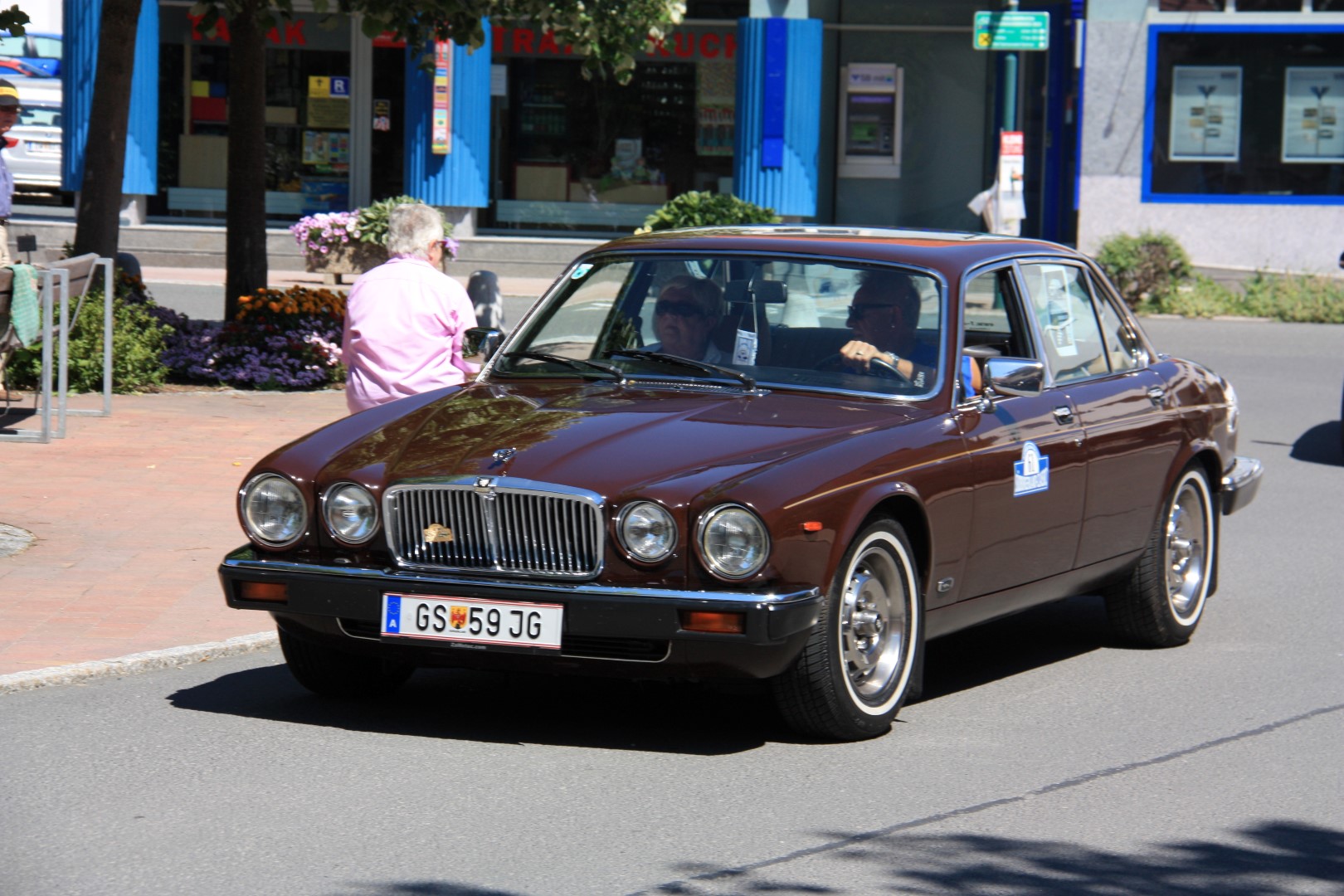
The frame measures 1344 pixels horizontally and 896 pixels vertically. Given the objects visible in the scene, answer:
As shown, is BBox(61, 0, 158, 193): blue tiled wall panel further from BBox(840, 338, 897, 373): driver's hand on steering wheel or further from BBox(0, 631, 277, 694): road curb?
BBox(840, 338, 897, 373): driver's hand on steering wheel

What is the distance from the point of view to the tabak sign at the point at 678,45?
28359mm

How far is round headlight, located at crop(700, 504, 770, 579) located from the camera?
5.38m

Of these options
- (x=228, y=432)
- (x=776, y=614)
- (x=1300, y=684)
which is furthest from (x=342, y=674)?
(x=228, y=432)

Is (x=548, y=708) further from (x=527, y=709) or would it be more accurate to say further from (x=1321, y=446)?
(x=1321, y=446)

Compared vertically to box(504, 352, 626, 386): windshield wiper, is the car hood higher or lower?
lower

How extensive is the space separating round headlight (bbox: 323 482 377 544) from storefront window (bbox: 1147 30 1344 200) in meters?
22.4

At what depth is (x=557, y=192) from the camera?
2875 cm

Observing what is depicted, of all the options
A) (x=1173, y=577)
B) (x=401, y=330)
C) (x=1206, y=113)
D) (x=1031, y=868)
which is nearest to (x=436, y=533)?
(x=1031, y=868)

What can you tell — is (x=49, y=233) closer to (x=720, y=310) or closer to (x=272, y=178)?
(x=272, y=178)

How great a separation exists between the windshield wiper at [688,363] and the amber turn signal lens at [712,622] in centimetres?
125

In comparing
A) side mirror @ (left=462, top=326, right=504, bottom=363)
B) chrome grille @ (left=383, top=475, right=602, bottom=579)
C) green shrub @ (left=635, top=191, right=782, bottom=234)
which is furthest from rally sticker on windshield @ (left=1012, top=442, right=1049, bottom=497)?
green shrub @ (left=635, top=191, right=782, bottom=234)

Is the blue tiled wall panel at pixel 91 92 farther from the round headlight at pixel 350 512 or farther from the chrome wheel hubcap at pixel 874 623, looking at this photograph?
the chrome wheel hubcap at pixel 874 623

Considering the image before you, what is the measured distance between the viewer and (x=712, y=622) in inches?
211

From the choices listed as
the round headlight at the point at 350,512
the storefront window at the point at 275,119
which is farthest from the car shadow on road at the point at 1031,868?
the storefront window at the point at 275,119
